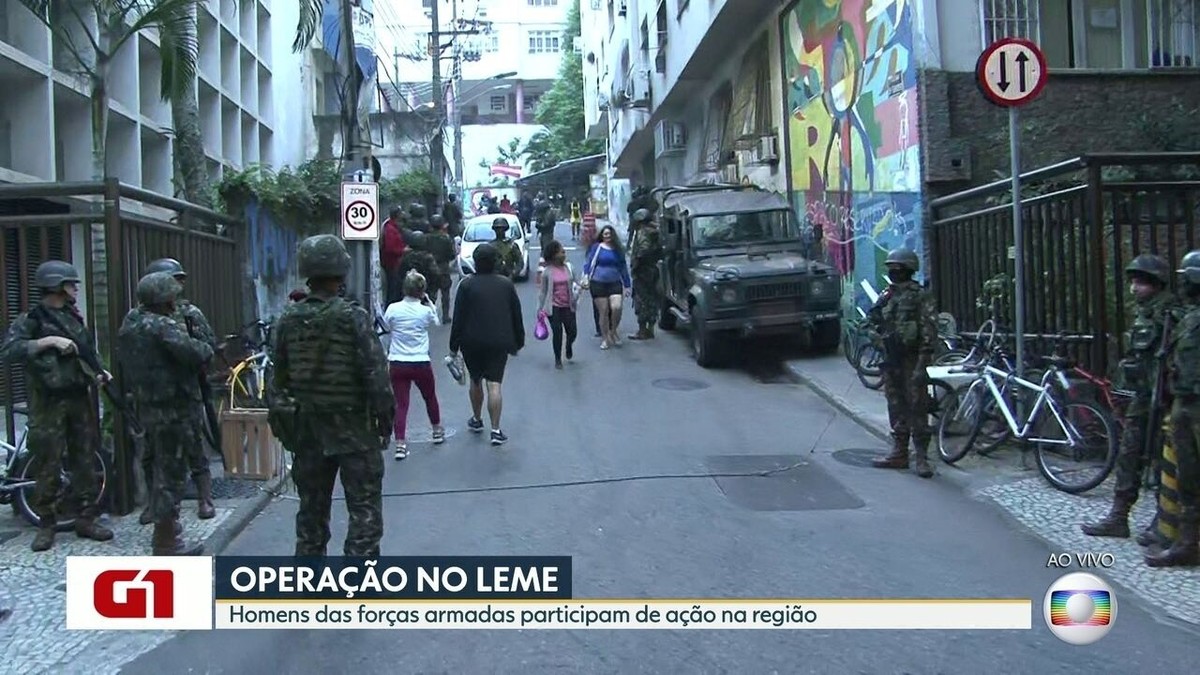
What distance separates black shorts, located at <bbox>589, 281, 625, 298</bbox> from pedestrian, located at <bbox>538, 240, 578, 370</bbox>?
1070 millimetres

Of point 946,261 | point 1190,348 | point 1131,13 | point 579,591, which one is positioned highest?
point 1131,13

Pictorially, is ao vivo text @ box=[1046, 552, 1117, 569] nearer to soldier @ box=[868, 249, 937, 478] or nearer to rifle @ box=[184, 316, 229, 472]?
soldier @ box=[868, 249, 937, 478]

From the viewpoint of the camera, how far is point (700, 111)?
2842 cm

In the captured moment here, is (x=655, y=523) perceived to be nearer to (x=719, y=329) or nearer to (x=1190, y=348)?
(x=1190, y=348)

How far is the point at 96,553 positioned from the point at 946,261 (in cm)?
844

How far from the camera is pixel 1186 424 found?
6.11 meters

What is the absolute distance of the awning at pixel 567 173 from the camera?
177 feet

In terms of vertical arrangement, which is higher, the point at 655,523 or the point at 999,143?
the point at 999,143

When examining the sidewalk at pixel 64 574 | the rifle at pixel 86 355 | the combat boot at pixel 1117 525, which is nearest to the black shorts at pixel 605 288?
the sidewalk at pixel 64 574

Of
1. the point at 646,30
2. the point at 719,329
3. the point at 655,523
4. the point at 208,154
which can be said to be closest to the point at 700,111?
the point at 646,30

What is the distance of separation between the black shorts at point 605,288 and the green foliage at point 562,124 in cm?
4348

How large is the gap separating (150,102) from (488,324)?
1197cm

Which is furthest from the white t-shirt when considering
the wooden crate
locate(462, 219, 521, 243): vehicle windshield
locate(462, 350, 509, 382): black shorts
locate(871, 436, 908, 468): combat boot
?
locate(462, 219, 521, 243): vehicle windshield

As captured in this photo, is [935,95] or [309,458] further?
[935,95]
